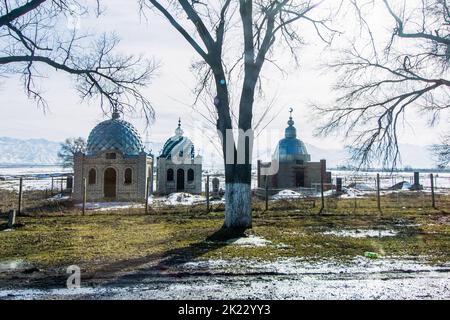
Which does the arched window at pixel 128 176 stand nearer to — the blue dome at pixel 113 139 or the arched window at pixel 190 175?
the blue dome at pixel 113 139

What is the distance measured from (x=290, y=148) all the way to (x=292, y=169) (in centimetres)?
241

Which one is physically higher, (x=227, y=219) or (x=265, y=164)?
(x=265, y=164)

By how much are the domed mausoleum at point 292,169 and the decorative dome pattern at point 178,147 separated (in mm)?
8069

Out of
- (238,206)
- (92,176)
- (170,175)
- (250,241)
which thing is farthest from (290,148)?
(250,241)

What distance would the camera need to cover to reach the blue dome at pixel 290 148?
1688 inches

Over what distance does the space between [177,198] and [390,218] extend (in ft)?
59.2

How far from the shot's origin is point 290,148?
43.3m

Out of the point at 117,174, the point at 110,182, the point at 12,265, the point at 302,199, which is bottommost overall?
the point at 12,265

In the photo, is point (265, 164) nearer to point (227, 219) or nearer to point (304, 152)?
point (304, 152)

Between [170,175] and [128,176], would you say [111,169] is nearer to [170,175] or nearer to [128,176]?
[128,176]

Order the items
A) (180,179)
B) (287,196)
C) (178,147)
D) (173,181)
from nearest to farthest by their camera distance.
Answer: (287,196) < (173,181) < (180,179) < (178,147)
